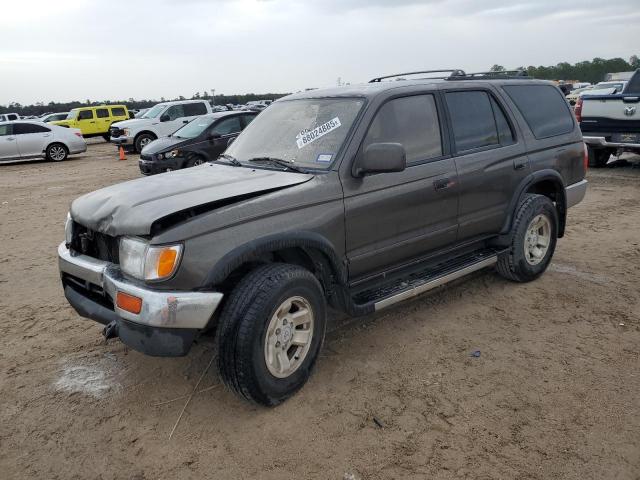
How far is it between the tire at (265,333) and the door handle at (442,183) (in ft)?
4.32

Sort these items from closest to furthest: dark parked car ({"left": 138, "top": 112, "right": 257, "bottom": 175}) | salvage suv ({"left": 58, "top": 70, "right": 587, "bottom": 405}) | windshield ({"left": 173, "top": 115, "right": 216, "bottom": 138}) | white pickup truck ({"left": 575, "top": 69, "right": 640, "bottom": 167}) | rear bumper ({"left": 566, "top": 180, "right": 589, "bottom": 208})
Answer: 1. salvage suv ({"left": 58, "top": 70, "right": 587, "bottom": 405})
2. rear bumper ({"left": 566, "top": 180, "right": 589, "bottom": 208})
3. white pickup truck ({"left": 575, "top": 69, "right": 640, "bottom": 167})
4. dark parked car ({"left": 138, "top": 112, "right": 257, "bottom": 175})
5. windshield ({"left": 173, "top": 115, "right": 216, "bottom": 138})

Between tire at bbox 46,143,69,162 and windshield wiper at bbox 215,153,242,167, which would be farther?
tire at bbox 46,143,69,162

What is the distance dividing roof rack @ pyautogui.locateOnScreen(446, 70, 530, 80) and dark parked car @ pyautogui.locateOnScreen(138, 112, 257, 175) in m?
7.54

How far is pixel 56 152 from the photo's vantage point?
18.5 metres

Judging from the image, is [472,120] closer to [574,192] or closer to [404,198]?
[404,198]

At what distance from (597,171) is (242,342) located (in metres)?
10.9

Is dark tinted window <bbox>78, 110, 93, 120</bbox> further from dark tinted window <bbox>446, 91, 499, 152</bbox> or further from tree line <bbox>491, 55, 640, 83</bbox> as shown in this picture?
tree line <bbox>491, 55, 640, 83</bbox>

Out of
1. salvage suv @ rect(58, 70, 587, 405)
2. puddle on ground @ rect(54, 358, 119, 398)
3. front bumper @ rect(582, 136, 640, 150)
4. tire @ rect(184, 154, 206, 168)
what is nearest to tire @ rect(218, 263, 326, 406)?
salvage suv @ rect(58, 70, 587, 405)

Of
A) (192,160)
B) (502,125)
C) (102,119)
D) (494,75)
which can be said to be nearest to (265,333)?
(502,125)

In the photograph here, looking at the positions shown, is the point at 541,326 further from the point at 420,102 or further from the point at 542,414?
the point at 420,102

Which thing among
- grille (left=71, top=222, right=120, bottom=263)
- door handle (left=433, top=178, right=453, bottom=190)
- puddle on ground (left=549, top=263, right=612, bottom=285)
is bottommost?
puddle on ground (left=549, top=263, right=612, bottom=285)

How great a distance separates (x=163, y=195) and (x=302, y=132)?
3.92 feet

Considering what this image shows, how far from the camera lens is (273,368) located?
124 inches

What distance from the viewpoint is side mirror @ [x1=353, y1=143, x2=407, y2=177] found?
336 cm
